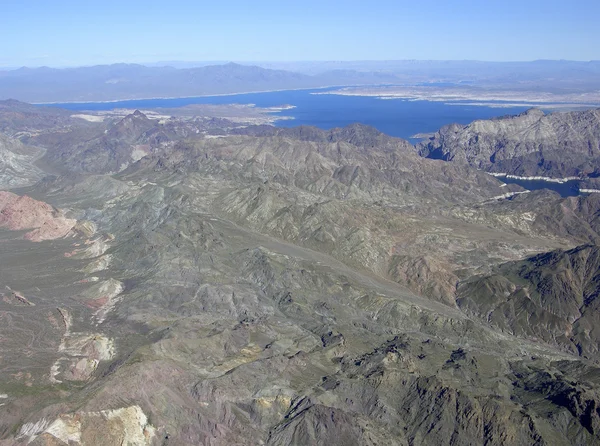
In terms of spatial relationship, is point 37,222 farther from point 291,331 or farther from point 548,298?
point 548,298

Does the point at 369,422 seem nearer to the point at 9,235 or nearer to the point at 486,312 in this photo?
the point at 486,312

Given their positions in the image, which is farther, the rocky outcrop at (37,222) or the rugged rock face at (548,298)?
the rocky outcrop at (37,222)

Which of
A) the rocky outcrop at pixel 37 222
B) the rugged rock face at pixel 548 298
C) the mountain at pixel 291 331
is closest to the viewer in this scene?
the mountain at pixel 291 331

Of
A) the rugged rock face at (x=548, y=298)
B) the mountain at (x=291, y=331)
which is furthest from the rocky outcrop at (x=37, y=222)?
the rugged rock face at (x=548, y=298)

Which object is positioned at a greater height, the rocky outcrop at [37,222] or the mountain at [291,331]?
the rocky outcrop at [37,222]

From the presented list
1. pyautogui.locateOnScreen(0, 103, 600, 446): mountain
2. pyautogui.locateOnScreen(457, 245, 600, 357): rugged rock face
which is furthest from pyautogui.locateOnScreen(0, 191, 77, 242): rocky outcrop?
pyautogui.locateOnScreen(457, 245, 600, 357): rugged rock face

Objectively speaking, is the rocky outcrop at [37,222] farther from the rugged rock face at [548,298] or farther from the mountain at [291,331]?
the rugged rock face at [548,298]

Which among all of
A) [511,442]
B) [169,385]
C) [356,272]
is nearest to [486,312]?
[356,272]

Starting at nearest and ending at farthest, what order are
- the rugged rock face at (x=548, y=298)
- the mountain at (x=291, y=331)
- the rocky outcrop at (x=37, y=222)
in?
the mountain at (x=291, y=331)
the rugged rock face at (x=548, y=298)
the rocky outcrop at (x=37, y=222)

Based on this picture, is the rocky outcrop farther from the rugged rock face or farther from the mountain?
the rugged rock face
